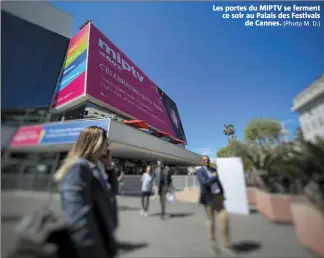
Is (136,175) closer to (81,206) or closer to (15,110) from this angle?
(81,206)

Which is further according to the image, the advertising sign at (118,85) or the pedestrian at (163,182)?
the advertising sign at (118,85)

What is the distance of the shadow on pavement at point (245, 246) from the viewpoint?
32.6 inches

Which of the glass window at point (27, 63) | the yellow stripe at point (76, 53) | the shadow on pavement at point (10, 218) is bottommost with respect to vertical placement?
the shadow on pavement at point (10, 218)

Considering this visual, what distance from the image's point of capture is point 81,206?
918 mm

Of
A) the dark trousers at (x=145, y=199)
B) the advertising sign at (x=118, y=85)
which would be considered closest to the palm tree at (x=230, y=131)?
the dark trousers at (x=145, y=199)

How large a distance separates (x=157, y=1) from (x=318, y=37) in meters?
0.92

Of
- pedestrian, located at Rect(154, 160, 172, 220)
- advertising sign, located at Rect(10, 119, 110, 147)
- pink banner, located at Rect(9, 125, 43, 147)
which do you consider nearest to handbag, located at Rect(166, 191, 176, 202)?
pedestrian, located at Rect(154, 160, 172, 220)

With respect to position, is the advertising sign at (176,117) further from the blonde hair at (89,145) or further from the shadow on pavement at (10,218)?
the shadow on pavement at (10,218)

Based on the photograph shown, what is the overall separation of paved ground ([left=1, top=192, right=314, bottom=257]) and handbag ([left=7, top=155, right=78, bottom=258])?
0.12 ft

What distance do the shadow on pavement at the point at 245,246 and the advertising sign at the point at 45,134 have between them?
920mm

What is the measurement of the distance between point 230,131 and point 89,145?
0.75 meters

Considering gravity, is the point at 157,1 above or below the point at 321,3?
above

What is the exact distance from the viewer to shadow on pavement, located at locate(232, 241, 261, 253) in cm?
83

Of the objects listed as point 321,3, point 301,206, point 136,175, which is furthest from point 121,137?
point 321,3
